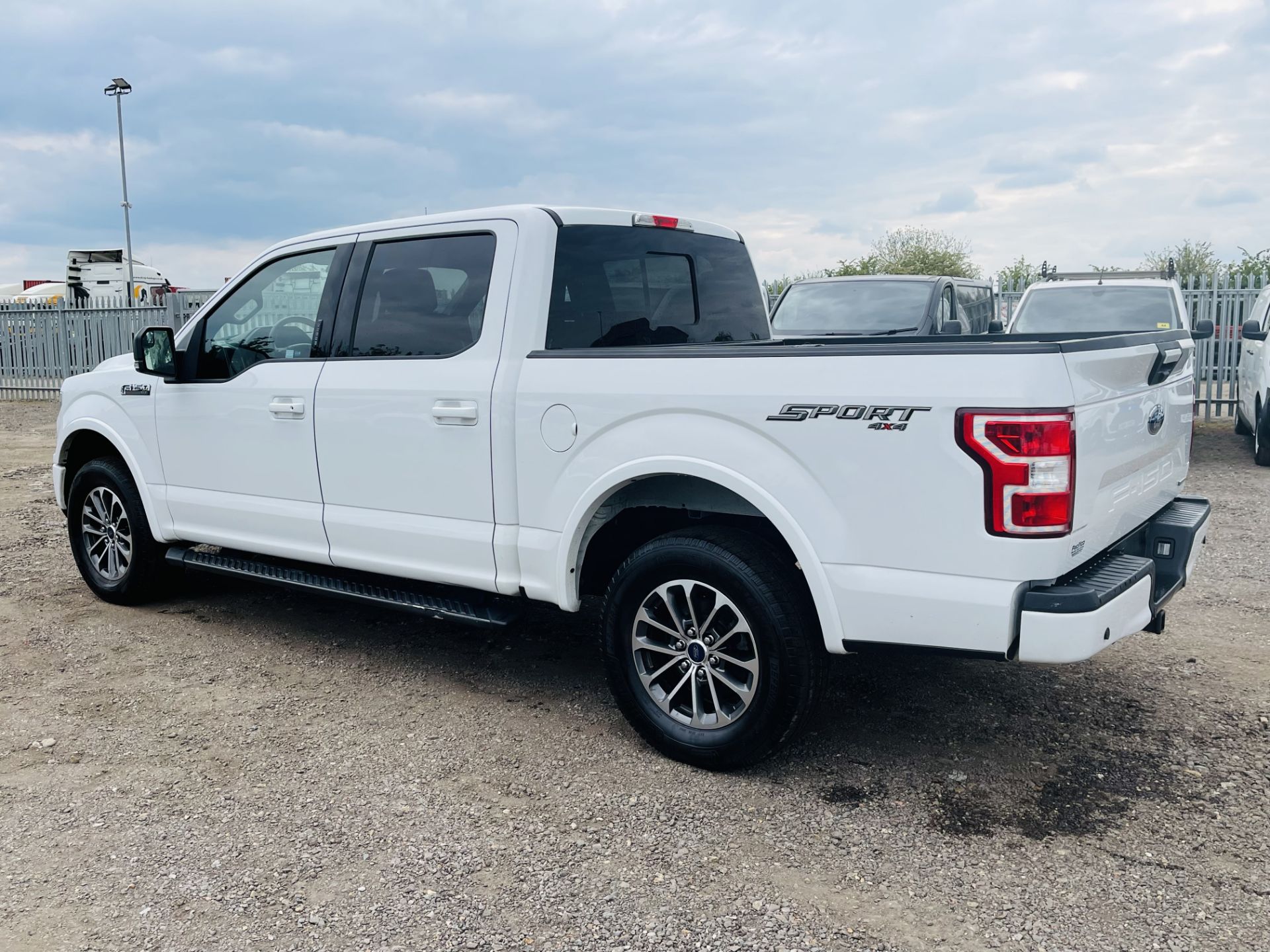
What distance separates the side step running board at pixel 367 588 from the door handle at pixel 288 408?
77 cm

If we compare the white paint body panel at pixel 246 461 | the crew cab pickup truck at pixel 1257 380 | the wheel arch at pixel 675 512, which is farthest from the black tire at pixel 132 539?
the crew cab pickup truck at pixel 1257 380

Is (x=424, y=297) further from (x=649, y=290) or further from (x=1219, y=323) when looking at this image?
(x=1219, y=323)

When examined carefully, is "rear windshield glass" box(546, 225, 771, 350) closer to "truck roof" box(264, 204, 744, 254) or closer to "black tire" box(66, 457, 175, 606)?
"truck roof" box(264, 204, 744, 254)

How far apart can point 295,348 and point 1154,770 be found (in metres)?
4.07

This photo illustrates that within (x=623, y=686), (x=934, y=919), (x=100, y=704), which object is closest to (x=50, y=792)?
(x=100, y=704)

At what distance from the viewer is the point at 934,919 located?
9.79ft

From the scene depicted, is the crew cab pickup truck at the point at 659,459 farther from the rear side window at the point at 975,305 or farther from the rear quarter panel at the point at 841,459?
the rear side window at the point at 975,305

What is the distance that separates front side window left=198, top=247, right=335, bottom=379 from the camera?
16.6 ft

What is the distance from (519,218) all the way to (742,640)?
193cm

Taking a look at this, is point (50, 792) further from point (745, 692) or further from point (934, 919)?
point (934, 919)

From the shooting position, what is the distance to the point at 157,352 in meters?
5.47

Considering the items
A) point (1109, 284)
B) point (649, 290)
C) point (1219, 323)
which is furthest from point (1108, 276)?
point (649, 290)

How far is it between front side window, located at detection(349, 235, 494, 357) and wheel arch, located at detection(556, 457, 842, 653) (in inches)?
35.9

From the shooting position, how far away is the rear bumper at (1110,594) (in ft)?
10.4
